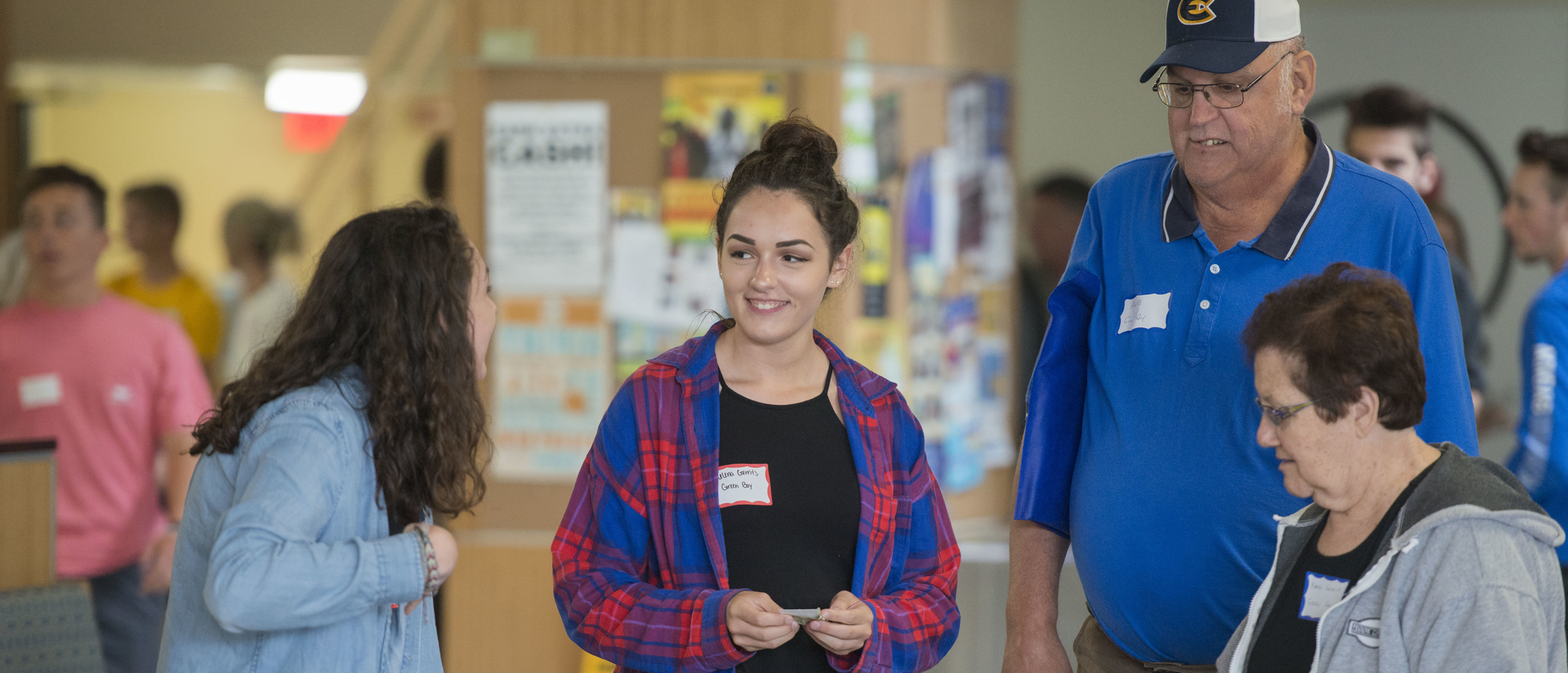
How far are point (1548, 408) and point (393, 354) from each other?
3007 millimetres

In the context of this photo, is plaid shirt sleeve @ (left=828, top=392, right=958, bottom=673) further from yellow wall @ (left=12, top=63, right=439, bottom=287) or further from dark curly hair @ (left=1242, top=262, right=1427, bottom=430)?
yellow wall @ (left=12, top=63, right=439, bottom=287)

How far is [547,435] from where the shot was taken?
4254 millimetres

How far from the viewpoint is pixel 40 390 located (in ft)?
12.2

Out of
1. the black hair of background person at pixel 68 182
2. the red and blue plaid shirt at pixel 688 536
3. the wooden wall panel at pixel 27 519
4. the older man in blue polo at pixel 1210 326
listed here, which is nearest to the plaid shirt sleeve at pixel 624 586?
the red and blue plaid shirt at pixel 688 536

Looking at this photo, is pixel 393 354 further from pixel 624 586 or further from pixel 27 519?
pixel 27 519

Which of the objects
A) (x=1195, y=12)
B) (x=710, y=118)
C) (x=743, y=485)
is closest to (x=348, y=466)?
(x=743, y=485)

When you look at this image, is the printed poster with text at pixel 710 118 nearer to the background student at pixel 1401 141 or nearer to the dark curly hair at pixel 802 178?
the background student at pixel 1401 141

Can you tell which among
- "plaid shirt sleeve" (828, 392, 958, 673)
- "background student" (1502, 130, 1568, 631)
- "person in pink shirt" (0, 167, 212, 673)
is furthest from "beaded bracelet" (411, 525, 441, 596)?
"background student" (1502, 130, 1568, 631)

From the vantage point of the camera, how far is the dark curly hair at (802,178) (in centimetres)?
204

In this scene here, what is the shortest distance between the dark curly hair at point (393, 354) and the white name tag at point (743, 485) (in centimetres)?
43

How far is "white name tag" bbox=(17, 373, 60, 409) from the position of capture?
371 centimetres

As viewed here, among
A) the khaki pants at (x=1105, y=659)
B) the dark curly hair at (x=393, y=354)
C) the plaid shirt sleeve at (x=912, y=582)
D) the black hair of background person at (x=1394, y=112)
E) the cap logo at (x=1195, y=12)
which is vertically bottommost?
the khaki pants at (x=1105, y=659)

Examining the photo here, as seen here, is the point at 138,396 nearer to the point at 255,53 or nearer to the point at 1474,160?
the point at 255,53

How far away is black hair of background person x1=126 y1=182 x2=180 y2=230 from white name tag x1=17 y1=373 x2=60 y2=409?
220 cm
